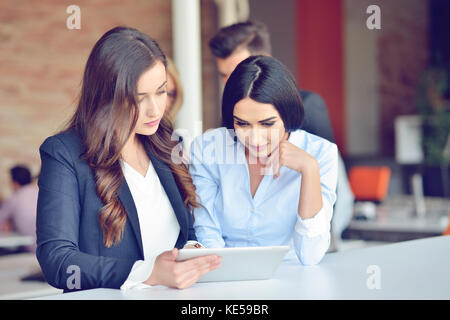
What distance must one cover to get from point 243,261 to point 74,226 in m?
0.47

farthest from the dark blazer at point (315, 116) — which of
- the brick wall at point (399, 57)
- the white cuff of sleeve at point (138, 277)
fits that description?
the brick wall at point (399, 57)

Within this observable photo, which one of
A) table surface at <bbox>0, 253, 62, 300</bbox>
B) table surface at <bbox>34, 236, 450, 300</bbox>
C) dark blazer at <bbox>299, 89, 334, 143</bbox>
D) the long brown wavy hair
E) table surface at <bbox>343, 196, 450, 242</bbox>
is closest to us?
table surface at <bbox>34, 236, 450, 300</bbox>

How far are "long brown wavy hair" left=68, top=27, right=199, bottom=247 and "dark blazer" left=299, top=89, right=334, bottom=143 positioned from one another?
3.17 ft

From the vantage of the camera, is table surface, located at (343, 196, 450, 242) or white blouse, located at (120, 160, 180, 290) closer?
white blouse, located at (120, 160, 180, 290)

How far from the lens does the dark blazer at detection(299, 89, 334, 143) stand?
253cm

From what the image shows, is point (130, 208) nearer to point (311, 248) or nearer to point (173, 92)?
point (311, 248)

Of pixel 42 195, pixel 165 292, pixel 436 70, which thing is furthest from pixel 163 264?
pixel 436 70

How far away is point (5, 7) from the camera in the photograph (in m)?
6.98

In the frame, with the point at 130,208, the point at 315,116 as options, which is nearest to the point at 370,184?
the point at 315,116

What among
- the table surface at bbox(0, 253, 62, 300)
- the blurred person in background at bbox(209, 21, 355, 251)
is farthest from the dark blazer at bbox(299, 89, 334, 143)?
the table surface at bbox(0, 253, 62, 300)

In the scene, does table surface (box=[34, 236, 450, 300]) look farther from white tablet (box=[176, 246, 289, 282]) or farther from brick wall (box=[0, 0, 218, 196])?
brick wall (box=[0, 0, 218, 196])

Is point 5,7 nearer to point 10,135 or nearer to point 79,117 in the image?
point 10,135

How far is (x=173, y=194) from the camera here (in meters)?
1.83

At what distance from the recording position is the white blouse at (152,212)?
178 cm
